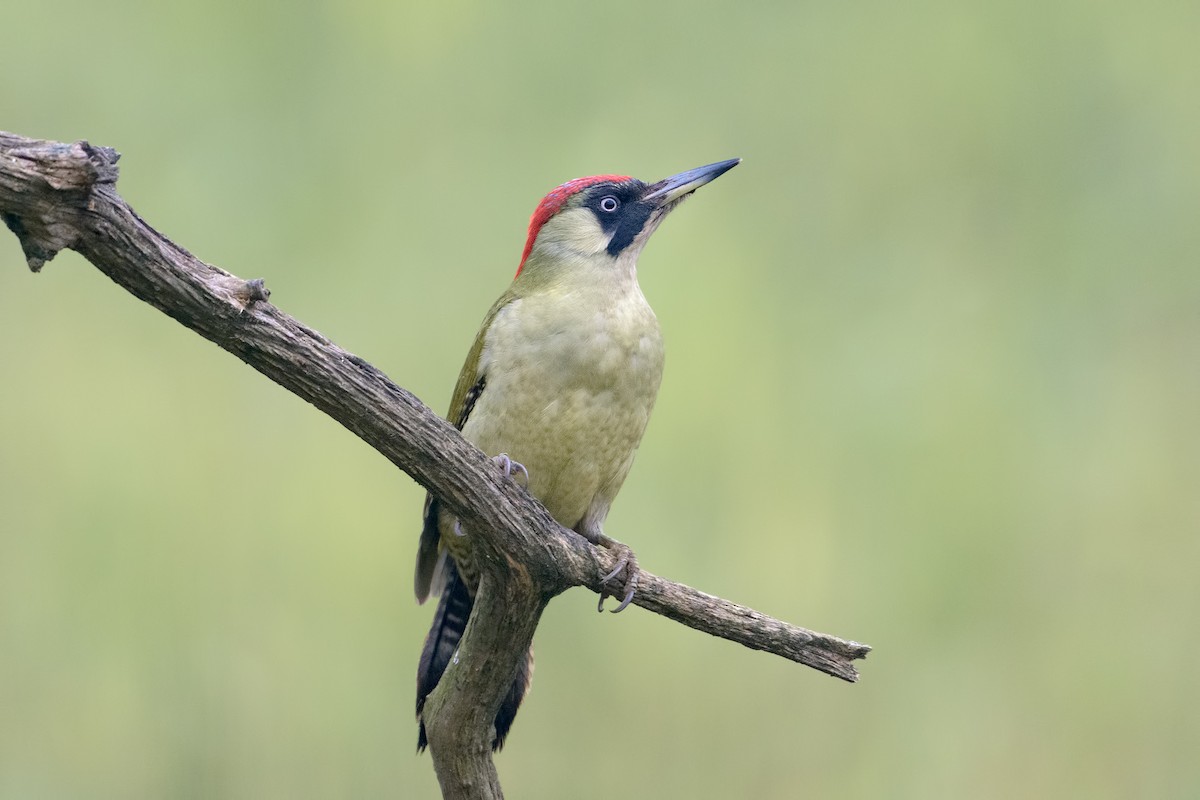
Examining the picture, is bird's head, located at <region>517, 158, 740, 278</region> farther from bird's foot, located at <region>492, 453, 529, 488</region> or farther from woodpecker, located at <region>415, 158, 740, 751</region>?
bird's foot, located at <region>492, 453, 529, 488</region>

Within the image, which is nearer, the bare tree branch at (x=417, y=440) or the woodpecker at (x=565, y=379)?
the bare tree branch at (x=417, y=440)

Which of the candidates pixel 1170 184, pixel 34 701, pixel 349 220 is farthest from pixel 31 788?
pixel 1170 184

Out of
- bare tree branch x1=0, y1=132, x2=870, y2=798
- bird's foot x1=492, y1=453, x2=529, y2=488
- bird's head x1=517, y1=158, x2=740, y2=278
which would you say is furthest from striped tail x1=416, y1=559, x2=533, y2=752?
bird's head x1=517, y1=158, x2=740, y2=278

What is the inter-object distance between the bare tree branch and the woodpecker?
0.58 ft

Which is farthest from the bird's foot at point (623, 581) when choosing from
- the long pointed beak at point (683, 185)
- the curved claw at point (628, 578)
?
the long pointed beak at point (683, 185)

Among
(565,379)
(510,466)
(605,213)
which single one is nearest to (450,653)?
(510,466)

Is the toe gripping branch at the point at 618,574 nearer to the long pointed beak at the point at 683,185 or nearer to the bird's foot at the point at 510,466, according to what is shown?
the bird's foot at the point at 510,466

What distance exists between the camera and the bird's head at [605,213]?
11.1 ft

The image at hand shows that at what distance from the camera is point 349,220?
14.7 feet

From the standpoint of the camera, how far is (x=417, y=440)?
252 centimetres

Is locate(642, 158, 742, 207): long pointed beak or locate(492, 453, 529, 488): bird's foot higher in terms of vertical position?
locate(642, 158, 742, 207): long pointed beak

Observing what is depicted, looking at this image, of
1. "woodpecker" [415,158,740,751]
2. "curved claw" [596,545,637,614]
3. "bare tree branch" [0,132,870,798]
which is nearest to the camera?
"bare tree branch" [0,132,870,798]

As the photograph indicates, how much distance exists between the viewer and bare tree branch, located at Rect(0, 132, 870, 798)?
213 centimetres

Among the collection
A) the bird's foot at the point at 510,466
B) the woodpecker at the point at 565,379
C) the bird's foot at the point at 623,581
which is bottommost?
the bird's foot at the point at 623,581
